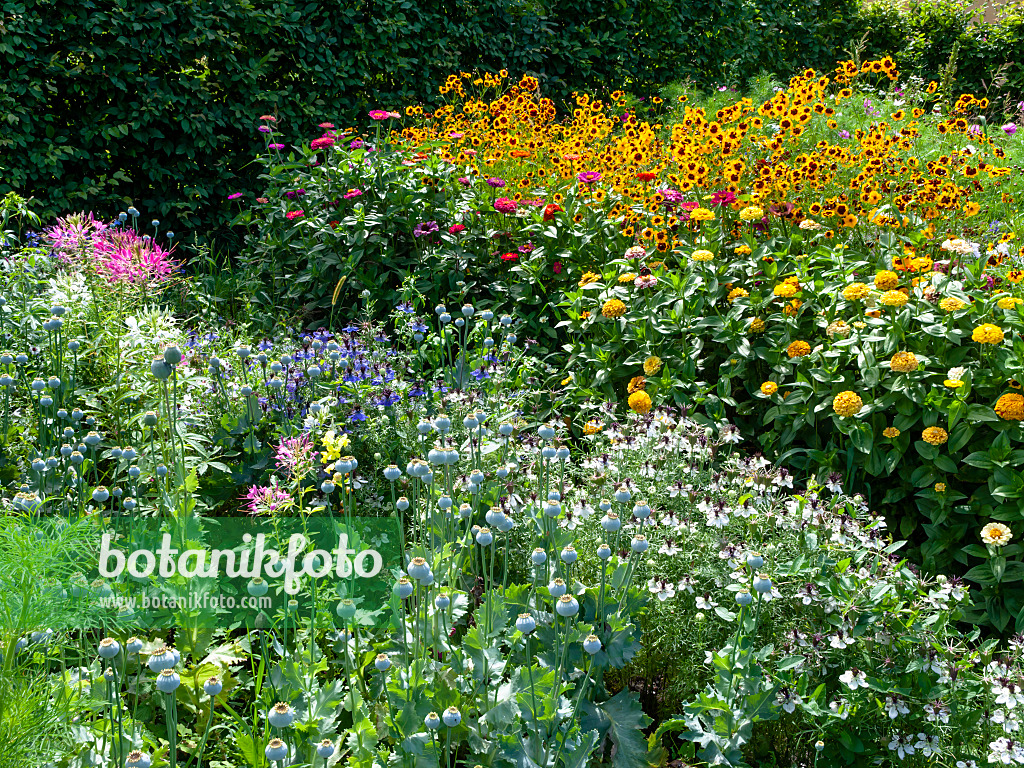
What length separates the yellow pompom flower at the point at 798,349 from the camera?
310 cm

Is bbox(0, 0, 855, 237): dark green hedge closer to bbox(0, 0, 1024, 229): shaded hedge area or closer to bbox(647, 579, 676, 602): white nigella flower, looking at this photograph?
bbox(0, 0, 1024, 229): shaded hedge area

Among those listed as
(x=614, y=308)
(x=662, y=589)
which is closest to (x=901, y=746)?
(x=662, y=589)

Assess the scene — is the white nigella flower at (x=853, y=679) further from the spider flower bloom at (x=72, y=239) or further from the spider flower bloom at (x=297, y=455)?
the spider flower bloom at (x=72, y=239)

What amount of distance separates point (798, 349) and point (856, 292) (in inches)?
11.7

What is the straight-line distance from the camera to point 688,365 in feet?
10.8

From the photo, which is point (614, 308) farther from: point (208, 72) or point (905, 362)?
point (208, 72)

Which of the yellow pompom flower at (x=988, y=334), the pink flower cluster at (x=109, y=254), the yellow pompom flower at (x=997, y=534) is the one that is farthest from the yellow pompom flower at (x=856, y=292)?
the pink flower cluster at (x=109, y=254)

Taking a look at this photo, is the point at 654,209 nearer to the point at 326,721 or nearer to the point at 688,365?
the point at 688,365

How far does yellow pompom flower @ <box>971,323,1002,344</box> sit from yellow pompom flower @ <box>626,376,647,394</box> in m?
1.19

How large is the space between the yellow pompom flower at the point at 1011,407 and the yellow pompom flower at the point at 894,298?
48cm

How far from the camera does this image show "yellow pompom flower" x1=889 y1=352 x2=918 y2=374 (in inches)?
110

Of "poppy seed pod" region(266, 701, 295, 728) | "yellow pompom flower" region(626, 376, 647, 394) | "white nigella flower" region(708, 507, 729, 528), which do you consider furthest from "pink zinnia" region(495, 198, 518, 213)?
"poppy seed pod" region(266, 701, 295, 728)

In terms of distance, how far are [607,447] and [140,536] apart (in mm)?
1492

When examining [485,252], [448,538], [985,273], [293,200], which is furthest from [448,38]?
[448,538]
